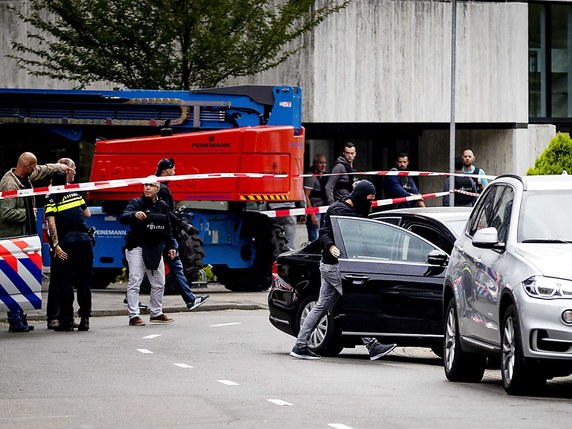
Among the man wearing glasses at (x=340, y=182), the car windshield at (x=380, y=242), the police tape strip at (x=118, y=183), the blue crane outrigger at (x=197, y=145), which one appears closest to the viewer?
the car windshield at (x=380, y=242)

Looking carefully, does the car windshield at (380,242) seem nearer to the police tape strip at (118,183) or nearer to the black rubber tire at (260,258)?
the police tape strip at (118,183)

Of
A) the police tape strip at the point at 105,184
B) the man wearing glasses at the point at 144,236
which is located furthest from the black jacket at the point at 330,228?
the police tape strip at the point at 105,184

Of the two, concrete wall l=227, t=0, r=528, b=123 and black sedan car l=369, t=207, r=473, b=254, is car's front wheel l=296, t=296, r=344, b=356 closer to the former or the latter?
black sedan car l=369, t=207, r=473, b=254

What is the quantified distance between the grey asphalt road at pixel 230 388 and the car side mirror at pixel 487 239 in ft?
3.64

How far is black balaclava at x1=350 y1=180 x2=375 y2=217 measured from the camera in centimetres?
1538

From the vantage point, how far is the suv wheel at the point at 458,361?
12.7m

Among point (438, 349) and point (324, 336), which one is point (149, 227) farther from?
point (438, 349)

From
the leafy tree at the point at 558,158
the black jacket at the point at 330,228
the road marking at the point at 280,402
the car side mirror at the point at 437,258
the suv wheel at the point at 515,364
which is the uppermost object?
the leafy tree at the point at 558,158

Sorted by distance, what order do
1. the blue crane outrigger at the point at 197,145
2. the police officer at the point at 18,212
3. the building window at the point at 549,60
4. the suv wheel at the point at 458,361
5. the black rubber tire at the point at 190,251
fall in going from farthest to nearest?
the building window at the point at 549,60, the blue crane outrigger at the point at 197,145, the black rubber tire at the point at 190,251, the police officer at the point at 18,212, the suv wheel at the point at 458,361

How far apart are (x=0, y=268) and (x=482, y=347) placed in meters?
6.56

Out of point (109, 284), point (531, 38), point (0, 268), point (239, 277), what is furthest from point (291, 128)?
point (531, 38)

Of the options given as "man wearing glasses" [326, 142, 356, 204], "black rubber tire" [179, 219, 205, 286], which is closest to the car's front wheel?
"black rubber tire" [179, 219, 205, 286]

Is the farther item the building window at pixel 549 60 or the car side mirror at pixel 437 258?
the building window at pixel 549 60

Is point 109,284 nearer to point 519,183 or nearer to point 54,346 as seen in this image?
point 54,346
